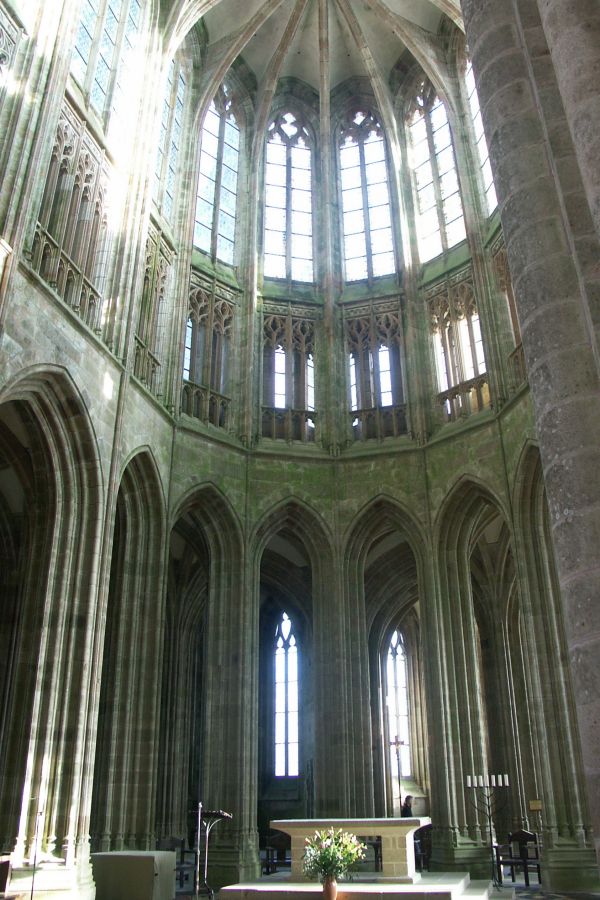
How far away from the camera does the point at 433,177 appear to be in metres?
21.4

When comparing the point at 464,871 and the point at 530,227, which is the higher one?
the point at 530,227

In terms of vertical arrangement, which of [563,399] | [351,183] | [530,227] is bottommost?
[563,399]

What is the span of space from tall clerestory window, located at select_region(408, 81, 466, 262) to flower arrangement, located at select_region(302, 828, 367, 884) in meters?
14.6

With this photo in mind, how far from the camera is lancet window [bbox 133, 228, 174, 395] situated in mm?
16703

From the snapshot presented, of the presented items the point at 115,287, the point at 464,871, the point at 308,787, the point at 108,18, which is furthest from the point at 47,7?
the point at 308,787

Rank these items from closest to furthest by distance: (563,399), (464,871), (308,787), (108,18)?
(563,399)
(464,871)
(108,18)
(308,787)

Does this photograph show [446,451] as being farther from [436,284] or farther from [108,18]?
A: [108,18]

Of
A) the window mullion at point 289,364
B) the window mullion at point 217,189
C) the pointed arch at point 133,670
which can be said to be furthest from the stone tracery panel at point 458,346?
the pointed arch at point 133,670

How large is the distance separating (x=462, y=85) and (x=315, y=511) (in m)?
11.7

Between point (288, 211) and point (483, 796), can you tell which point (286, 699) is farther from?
point (288, 211)

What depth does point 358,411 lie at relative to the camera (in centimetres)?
2000

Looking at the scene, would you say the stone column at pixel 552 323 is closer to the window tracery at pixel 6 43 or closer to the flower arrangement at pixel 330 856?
the flower arrangement at pixel 330 856

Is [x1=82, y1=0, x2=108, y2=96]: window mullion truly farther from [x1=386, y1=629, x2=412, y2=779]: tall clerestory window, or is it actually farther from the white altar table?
[x1=386, y1=629, x2=412, y2=779]: tall clerestory window

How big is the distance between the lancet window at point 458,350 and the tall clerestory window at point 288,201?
157 inches
